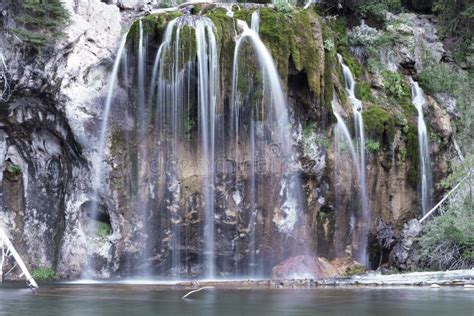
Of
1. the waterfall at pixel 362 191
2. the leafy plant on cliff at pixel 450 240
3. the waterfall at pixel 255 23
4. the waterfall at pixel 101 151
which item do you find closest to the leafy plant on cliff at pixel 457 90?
the waterfall at pixel 362 191

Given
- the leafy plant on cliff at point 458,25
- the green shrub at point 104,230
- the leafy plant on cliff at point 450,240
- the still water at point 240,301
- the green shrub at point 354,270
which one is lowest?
the still water at point 240,301

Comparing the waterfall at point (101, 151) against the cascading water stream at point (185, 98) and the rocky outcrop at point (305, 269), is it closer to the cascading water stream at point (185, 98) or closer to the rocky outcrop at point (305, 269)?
the cascading water stream at point (185, 98)

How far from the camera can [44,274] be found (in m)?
22.4

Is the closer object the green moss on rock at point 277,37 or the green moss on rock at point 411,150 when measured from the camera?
Result: the green moss on rock at point 277,37

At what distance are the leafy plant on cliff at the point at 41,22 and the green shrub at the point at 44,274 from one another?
22.7 feet

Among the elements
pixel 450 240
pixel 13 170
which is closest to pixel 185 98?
pixel 13 170

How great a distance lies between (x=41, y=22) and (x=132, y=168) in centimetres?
521

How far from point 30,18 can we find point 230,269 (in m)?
9.79

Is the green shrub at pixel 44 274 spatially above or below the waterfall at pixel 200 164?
below

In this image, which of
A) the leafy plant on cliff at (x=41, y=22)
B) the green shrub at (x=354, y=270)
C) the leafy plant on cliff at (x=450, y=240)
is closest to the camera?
the leafy plant on cliff at (x=450, y=240)

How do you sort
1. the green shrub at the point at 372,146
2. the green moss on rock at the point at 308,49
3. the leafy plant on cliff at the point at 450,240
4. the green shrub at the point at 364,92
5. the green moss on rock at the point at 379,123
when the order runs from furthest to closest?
1. the green shrub at the point at 364,92
2. the green moss on rock at the point at 379,123
3. the green shrub at the point at 372,146
4. the green moss on rock at the point at 308,49
5. the leafy plant on cliff at the point at 450,240

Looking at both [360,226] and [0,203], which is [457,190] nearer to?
[360,226]

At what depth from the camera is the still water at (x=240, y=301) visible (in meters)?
13.0

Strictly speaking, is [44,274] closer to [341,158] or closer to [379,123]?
[341,158]
